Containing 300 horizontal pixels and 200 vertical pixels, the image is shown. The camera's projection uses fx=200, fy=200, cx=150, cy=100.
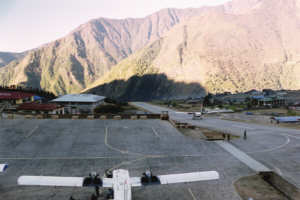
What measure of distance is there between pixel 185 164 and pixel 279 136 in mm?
27109

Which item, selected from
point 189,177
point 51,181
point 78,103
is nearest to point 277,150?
point 189,177

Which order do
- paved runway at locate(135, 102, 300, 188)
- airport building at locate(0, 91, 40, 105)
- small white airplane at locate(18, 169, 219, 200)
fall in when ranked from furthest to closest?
airport building at locate(0, 91, 40, 105) → paved runway at locate(135, 102, 300, 188) → small white airplane at locate(18, 169, 219, 200)

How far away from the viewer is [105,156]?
27.6 metres

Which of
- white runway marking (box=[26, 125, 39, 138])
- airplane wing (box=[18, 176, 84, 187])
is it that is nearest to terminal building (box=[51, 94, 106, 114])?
white runway marking (box=[26, 125, 39, 138])

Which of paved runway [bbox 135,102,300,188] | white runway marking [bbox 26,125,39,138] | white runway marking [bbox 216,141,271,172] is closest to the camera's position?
paved runway [bbox 135,102,300,188]

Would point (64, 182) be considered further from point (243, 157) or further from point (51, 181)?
point (243, 157)

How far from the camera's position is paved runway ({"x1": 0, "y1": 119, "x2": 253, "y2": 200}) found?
746 inches

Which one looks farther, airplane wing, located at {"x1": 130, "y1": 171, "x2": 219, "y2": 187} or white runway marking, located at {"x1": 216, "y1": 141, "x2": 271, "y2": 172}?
white runway marking, located at {"x1": 216, "y1": 141, "x2": 271, "y2": 172}

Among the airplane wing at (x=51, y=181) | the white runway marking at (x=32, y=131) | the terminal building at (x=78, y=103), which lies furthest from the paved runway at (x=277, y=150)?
the terminal building at (x=78, y=103)

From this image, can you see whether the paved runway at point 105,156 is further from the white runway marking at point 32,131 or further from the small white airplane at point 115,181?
the small white airplane at point 115,181

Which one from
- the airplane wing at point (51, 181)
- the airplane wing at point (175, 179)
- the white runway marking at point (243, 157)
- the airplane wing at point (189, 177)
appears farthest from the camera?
the white runway marking at point (243, 157)

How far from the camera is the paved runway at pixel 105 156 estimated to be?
18953mm

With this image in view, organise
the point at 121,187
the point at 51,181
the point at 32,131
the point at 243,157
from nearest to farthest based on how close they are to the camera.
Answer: the point at 121,187
the point at 51,181
the point at 243,157
the point at 32,131

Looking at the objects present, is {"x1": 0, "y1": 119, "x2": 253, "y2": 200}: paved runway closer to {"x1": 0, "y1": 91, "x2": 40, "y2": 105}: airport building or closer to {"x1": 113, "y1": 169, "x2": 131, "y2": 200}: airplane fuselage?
{"x1": 113, "y1": 169, "x2": 131, "y2": 200}: airplane fuselage
